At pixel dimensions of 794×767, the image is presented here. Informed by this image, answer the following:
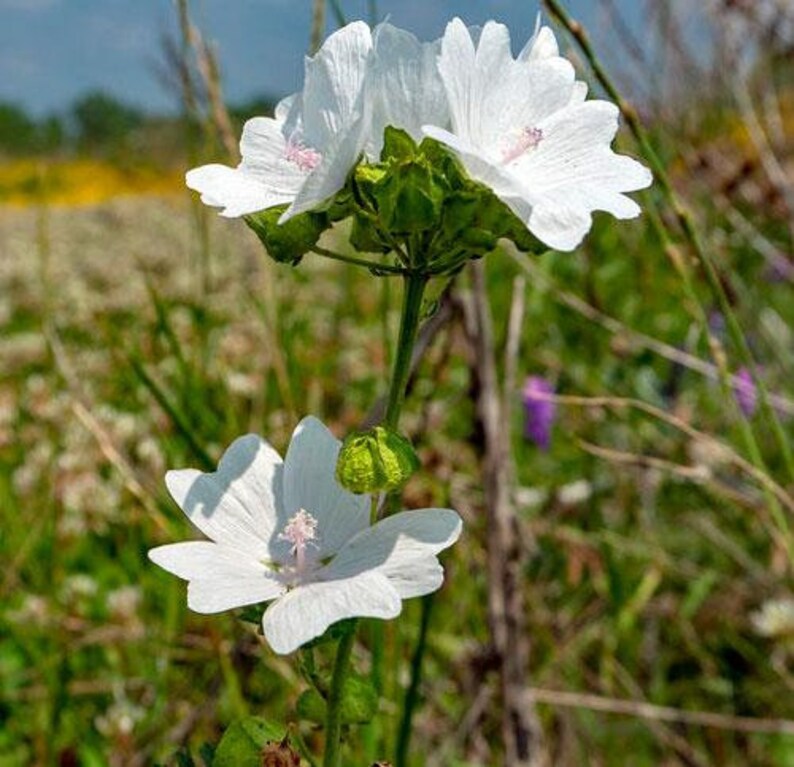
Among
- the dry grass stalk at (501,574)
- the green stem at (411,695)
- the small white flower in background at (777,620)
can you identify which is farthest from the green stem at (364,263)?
the small white flower in background at (777,620)

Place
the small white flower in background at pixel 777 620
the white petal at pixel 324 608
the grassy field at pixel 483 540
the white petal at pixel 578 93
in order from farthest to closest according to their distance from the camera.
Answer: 1. the small white flower in background at pixel 777 620
2. the grassy field at pixel 483 540
3. the white petal at pixel 578 93
4. the white petal at pixel 324 608

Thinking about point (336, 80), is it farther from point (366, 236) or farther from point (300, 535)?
point (300, 535)

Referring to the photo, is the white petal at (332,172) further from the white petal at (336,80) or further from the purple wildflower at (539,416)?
the purple wildflower at (539,416)

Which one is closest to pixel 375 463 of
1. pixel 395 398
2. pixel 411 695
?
pixel 395 398

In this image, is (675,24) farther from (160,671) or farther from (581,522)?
(160,671)

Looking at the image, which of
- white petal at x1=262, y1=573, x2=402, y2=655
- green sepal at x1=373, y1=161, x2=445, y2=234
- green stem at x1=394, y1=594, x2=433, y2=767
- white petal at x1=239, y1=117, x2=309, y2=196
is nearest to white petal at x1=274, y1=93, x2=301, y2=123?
white petal at x1=239, y1=117, x2=309, y2=196

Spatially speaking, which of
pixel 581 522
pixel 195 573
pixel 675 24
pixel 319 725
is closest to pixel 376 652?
pixel 319 725

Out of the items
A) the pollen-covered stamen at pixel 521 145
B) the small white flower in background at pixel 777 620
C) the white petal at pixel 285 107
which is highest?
the white petal at pixel 285 107
